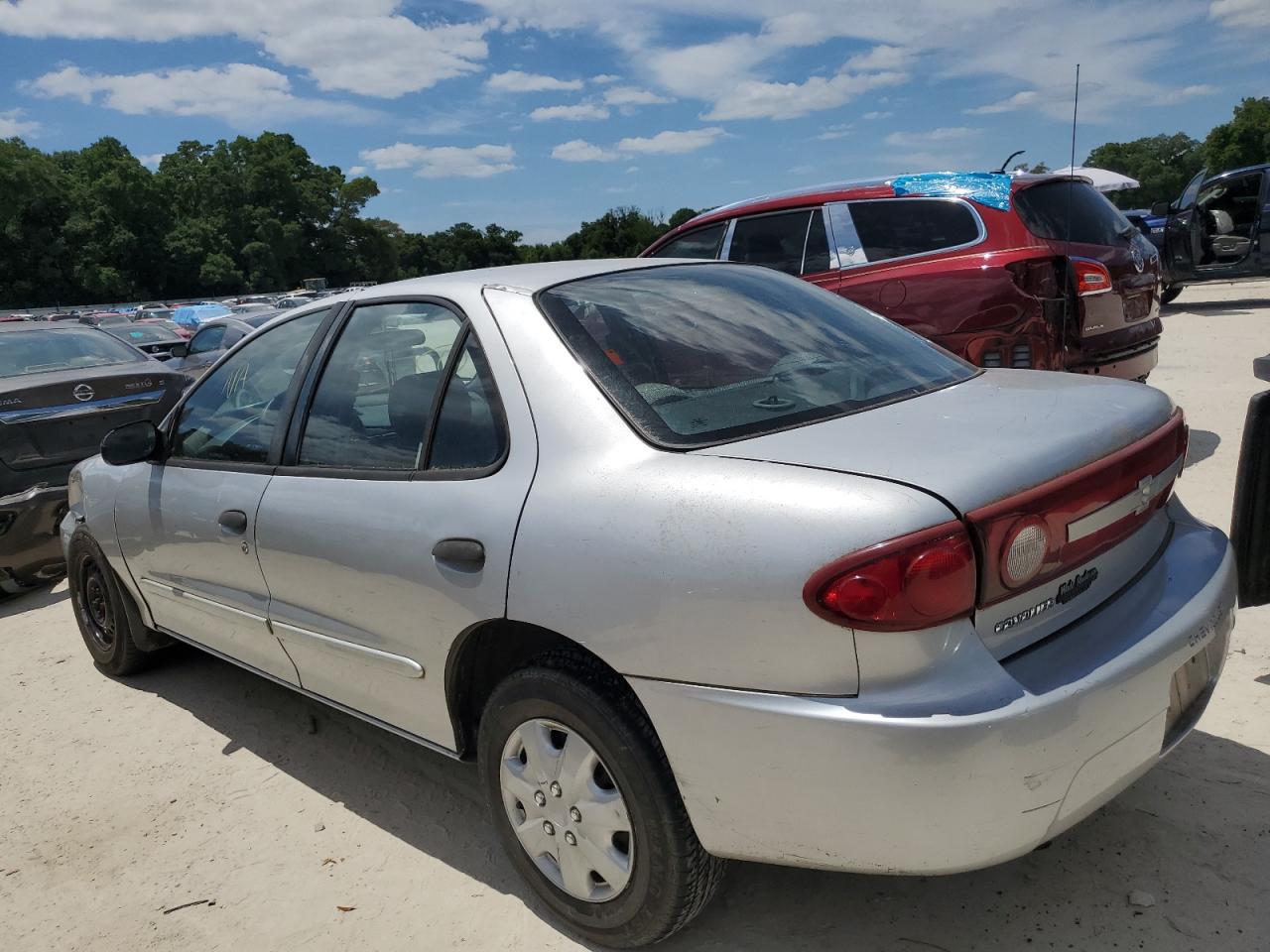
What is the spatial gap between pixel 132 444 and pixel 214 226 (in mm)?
90898

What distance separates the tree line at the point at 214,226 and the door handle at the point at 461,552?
149ft

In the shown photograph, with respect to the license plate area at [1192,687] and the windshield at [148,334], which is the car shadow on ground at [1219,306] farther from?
the windshield at [148,334]

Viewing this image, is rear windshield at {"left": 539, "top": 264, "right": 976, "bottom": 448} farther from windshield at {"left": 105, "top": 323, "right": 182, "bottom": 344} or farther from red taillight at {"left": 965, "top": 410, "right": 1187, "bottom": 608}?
windshield at {"left": 105, "top": 323, "right": 182, "bottom": 344}

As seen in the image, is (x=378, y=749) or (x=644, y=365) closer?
(x=644, y=365)

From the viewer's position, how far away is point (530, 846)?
2410mm

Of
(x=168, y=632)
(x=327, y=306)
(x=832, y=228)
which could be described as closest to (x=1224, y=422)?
(x=832, y=228)

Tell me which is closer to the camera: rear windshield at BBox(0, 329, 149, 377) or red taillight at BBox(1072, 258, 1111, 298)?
red taillight at BBox(1072, 258, 1111, 298)

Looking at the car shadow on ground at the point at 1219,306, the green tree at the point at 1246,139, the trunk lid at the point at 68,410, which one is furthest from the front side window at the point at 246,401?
the green tree at the point at 1246,139

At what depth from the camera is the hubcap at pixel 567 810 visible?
7.19 feet

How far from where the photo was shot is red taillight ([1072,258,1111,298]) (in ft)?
17.7

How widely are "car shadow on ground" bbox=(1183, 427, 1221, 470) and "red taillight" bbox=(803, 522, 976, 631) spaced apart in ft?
16.1

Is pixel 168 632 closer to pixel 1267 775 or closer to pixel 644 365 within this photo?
pixel 644 365

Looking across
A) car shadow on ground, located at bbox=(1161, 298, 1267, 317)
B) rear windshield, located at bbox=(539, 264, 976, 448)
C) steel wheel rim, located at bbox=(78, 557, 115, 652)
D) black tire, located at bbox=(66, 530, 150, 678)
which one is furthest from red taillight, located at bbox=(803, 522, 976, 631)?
car shadow on ground, located at bbox=(1161, 298, 1267, 317)

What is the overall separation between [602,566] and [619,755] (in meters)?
0.42
